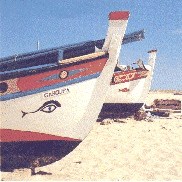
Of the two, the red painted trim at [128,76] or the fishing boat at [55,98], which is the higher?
the red painted trim at [128,76]

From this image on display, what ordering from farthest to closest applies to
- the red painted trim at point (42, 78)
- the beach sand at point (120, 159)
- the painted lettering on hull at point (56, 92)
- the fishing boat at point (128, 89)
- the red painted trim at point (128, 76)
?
the fishing boat at point (128, 89), the red painted trim at point (128, 76), the beach sand at point (120, 159), the painted lettering on hull at point (56, 92), the red painted trim at point (42, 78)

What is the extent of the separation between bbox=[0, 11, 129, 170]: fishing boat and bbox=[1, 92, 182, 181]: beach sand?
1.80 feet

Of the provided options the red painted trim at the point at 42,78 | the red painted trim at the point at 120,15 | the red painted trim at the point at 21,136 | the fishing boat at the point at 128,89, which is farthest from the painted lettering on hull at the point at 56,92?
the fishing boat at the point at 128,89

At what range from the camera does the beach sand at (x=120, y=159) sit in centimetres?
664

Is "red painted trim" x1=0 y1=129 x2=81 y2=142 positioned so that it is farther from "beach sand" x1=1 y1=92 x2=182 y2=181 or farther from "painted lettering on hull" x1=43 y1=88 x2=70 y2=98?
"painted lettering on hull" x1=43 y1=88 x2=70 y2=98

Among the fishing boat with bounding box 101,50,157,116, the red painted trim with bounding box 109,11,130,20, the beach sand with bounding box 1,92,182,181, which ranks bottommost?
the beach sand with bounding box 1,92,182,181

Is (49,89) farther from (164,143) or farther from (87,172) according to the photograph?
(164,143)

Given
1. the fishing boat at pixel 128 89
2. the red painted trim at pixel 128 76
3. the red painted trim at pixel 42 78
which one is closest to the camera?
the red painted trim at pixel 42 78

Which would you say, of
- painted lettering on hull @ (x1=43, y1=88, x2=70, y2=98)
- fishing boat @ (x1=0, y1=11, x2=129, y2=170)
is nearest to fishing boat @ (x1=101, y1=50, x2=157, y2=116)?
fishing boat @ (x1=0, y1=11, x2=129, y2=170)

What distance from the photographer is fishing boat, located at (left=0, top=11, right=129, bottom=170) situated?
20.9ft

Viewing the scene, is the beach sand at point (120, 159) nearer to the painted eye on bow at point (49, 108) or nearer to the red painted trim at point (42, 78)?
the painted eye on bow at point (49, 108)

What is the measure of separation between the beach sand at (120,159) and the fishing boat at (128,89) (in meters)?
2.99

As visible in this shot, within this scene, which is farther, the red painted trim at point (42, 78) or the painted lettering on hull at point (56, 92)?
the painted lettering on hull at point (56, 92)

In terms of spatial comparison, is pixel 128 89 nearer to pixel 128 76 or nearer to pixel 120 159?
pixel 128 76
